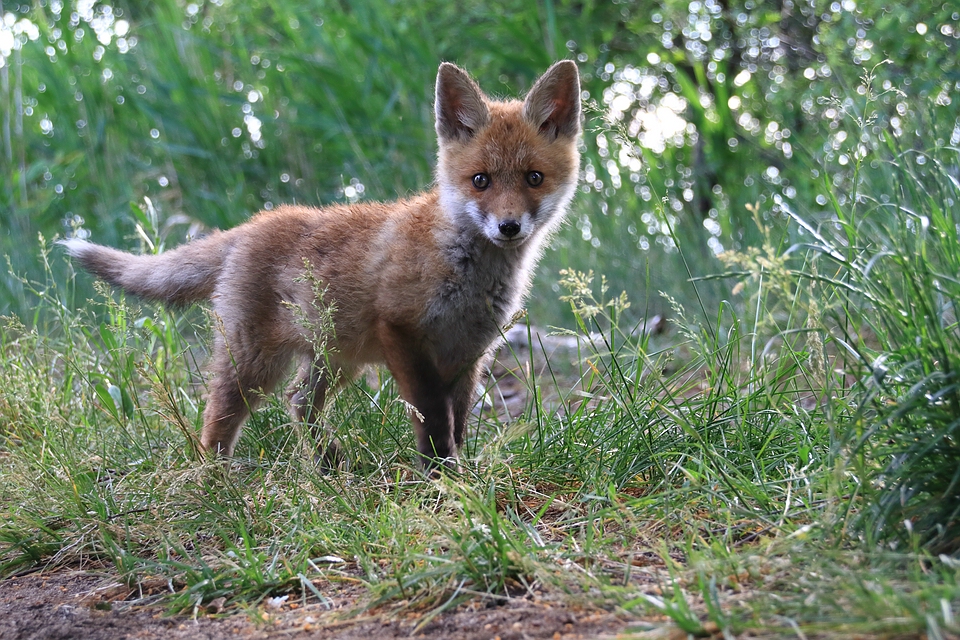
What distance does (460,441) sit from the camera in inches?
131

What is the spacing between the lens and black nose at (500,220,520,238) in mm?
3196

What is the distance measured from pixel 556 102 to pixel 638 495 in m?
Answer: 1.87

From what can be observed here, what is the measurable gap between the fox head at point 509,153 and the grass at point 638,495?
80 centimetres

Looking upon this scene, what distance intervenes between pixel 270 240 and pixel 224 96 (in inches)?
120

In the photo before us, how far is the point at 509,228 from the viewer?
3201mm

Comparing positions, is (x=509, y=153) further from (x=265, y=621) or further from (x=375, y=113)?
(x=375, y=113)

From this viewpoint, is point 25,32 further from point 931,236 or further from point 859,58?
point 931,236

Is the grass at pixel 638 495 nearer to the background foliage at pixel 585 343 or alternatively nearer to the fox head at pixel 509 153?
the background foliage at pixel 585 343

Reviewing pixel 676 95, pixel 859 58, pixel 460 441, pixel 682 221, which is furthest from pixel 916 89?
pixel 460 441

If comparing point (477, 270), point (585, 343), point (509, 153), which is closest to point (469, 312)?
point (477, 270)

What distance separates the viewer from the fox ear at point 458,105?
11.8 ft

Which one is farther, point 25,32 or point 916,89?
point 25,32

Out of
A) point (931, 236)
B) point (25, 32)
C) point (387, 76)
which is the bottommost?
point (931, 236)

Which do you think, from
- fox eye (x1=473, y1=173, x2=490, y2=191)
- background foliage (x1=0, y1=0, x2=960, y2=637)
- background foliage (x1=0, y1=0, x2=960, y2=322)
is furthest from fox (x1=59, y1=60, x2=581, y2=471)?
background foliage (x1=0, y1=0, x2=960, y2=322)
